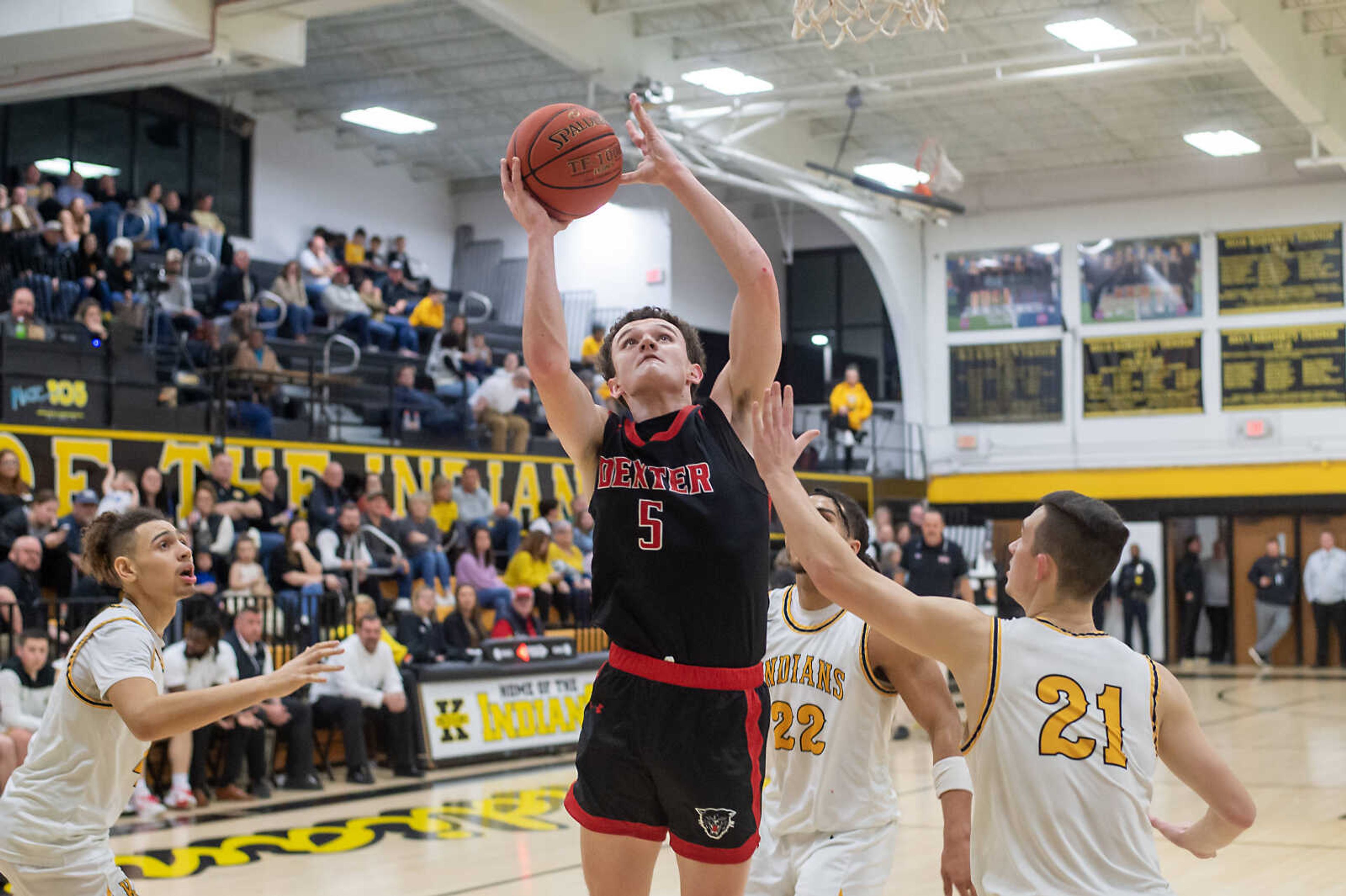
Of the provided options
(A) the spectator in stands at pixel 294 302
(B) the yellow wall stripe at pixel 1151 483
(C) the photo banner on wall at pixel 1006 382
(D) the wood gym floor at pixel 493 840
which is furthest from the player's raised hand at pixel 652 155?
(C) the photo banner on wall at pixel 1006 382

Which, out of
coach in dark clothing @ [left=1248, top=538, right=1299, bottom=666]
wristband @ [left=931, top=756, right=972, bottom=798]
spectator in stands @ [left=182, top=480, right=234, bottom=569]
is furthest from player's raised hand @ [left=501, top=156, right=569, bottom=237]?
coach in dark clothing @ [left=1248, top=538, right=1299, bottom=666]

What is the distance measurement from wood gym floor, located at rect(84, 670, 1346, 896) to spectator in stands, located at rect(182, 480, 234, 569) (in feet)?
7.28

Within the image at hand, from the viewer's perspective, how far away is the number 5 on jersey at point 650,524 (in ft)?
9.93

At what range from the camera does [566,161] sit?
11.2 ft

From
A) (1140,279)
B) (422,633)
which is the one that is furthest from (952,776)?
(1140,279)

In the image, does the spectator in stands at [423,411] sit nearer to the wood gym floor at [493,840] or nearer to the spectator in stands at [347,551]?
the spectator in stands at [347,551]

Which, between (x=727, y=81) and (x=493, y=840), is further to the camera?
(x=727, y=81)

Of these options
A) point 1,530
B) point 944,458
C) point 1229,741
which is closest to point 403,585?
point 1,530

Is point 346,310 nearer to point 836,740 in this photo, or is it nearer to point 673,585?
point 836,740

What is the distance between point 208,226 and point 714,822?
14.8 meters

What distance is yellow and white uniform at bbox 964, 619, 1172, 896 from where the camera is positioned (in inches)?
110

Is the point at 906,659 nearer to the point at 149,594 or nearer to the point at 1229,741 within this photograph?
the point at 149,594

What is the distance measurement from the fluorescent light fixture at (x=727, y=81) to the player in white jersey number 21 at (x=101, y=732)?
502 inches

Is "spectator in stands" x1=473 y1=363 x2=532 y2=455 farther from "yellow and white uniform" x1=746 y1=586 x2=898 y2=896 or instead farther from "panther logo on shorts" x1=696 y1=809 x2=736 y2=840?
"panther logo on shorts" x1=696 y1=809 x2=736 y2=840
